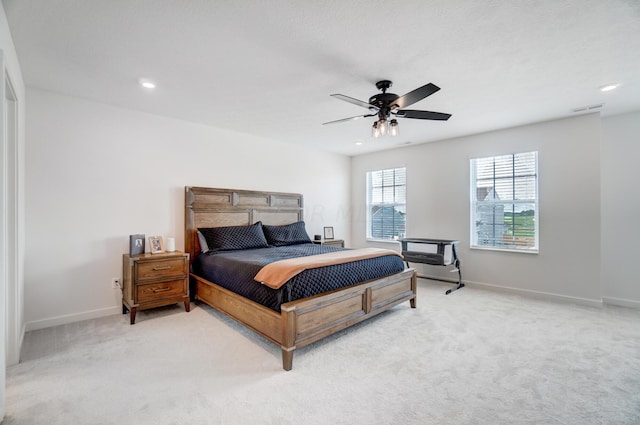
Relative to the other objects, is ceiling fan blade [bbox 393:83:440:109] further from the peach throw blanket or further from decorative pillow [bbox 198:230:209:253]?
decorative pillow [bbox 198:230:209:253]

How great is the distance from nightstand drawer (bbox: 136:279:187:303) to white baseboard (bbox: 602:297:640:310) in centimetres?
549

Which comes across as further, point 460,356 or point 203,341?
point 203,341

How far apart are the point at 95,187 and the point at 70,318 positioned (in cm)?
145

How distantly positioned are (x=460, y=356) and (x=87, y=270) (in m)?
3.93

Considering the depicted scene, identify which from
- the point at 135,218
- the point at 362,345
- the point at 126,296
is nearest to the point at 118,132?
the point at 135,218

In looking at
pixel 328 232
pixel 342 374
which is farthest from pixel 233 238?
pixel 342 374

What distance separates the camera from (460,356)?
2434 millimetres

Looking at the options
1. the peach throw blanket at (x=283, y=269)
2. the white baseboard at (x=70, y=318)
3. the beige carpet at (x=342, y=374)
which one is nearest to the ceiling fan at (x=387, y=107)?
the peach throw blanket at (x=283, y=269)

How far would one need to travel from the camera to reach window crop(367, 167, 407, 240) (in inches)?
225

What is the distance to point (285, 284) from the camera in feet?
7.87

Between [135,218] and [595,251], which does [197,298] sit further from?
[595,251]

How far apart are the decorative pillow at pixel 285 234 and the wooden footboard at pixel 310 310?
126 centimetres

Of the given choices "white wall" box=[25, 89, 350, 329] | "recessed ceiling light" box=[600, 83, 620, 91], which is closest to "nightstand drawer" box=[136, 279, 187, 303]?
"white wall" box=[25, 89, 350, 329]

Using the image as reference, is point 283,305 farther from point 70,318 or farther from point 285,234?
point 70,318
